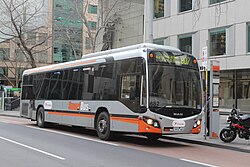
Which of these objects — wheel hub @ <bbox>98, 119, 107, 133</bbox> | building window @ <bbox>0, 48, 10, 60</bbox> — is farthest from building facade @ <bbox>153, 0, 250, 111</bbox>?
building window @ <bbox>0, 48, 10, 60</bbox>

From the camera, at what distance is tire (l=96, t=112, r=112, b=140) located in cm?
1347

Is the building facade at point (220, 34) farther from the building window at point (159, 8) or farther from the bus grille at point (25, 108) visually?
the bus grille at point (25, 108)

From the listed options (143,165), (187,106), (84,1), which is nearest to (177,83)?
(187,106)

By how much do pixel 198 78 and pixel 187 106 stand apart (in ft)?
4.19

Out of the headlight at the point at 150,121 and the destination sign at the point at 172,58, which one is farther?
the destination sign at the point at 172,58

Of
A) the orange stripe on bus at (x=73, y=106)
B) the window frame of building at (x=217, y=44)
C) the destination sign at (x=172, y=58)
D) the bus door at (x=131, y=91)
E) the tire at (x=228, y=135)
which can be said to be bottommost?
the tire at (x=228, y=135)

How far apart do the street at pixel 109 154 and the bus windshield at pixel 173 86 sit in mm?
1519

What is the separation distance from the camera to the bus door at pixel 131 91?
12.1 m

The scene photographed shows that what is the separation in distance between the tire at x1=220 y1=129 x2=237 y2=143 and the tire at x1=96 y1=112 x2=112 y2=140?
411cm

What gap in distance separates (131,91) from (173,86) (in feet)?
4.65

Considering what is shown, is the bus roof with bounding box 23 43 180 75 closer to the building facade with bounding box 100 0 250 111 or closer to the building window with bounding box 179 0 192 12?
the building facade with bounding box 100 0 250 111

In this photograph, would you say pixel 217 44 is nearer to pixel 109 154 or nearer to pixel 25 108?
pixel 25 108

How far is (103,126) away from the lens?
1373cm

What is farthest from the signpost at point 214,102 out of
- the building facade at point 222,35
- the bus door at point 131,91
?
the building facade at point 222,35
